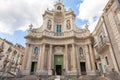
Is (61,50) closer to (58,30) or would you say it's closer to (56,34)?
(56,34)

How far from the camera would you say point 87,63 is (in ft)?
71.1

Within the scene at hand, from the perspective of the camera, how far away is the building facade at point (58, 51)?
20688 millimetres

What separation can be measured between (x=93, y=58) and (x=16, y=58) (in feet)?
81.7

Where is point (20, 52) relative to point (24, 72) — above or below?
above

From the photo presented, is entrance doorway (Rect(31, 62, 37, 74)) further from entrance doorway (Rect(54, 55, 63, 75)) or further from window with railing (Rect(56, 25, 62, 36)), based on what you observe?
window with railing (Rect(56, 25, 62, 36))

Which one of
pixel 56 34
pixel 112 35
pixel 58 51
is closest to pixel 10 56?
pixel 56 34

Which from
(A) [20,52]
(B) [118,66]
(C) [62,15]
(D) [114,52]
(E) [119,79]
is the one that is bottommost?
(E) [119,79]

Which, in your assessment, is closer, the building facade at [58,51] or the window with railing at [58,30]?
the building facade at [58,51]

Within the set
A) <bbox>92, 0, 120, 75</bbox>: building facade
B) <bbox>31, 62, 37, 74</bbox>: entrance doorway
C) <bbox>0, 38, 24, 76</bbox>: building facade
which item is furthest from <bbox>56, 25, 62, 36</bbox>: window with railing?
<bbox>0, 38, 24, 76</bbox>: building facade

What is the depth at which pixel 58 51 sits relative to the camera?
76.7 feet

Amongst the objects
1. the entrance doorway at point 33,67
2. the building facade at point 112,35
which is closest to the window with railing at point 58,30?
the entrance doorway at point 33,67

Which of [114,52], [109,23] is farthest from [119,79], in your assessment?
[109,23]

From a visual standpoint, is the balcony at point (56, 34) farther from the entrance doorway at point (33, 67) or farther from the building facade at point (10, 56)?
the building facade at point (10, 56)

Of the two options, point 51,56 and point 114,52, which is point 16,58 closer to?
point 51,56
